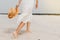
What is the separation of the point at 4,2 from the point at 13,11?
1.65 metres

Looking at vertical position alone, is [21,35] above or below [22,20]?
below

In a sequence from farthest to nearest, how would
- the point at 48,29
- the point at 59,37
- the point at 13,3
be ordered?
the point at 13,3 → the point at 48,29 → the point at 59,37

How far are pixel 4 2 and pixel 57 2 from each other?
3.40 feet

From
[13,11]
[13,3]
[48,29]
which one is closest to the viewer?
[13,11]

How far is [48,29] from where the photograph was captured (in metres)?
2.33

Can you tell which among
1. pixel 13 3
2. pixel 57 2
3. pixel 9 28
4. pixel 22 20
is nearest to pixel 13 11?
pixel 22 20

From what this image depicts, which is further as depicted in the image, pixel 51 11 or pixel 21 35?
pixel 51 11

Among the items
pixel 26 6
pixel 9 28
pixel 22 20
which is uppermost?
pixel 26 6

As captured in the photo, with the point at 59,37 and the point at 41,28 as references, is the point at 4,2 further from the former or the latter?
the point at 59,37

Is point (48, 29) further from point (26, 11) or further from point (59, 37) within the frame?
point (26, 11)

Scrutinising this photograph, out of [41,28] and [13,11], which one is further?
[41,28]

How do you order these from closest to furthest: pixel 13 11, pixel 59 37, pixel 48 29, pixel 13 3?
1. pixel 13 11
2. pixel 59 37
3. pixel 48 29
4. pixel 13 3

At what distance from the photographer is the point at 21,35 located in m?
2.06

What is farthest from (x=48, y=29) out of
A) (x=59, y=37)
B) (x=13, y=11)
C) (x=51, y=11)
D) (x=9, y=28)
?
(x=51, y=11)
